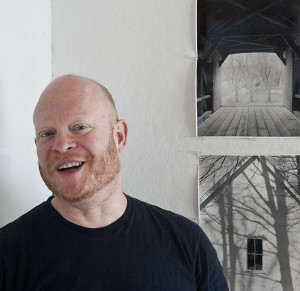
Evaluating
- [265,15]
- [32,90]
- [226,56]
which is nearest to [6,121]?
[32,90]

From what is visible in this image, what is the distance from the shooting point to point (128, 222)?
2.94ft

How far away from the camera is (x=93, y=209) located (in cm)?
86

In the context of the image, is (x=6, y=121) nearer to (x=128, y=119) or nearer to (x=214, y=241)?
(x=128, y=119)

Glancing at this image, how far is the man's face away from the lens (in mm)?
815

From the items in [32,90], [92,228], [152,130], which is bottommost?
[92,228]

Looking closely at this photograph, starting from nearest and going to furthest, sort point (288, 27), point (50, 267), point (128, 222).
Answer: point (50, 267) < point (128, 222) < point (288, 27)

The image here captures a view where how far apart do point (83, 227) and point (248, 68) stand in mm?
709

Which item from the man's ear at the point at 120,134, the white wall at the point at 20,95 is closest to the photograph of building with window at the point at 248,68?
the man's ear at the point at 120,134

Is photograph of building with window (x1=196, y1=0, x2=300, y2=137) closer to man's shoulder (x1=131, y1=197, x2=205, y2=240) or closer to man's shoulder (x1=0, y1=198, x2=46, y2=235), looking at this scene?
man's shoulder (x1=131, y1=197, x2=205, y2=240)

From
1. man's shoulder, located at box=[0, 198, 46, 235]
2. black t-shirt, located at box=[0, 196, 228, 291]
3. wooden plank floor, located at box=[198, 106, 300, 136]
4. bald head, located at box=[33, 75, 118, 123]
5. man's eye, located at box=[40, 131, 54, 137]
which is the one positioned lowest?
black t-shirt, located at box=[0, 196, 228, 291]

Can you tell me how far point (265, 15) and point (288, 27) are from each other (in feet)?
0.26

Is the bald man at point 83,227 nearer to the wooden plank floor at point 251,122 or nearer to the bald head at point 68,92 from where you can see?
the bald head at point 68,92

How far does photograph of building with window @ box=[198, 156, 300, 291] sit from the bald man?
0.28 meters

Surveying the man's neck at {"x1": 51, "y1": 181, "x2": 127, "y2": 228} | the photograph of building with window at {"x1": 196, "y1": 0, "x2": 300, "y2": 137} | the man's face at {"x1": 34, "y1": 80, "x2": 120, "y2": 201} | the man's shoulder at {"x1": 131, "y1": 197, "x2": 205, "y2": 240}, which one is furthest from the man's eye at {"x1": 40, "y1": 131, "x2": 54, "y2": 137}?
the photograph of building with window at {"x1": 196, "y1": 0, "x2": 300, "y2": 137}
